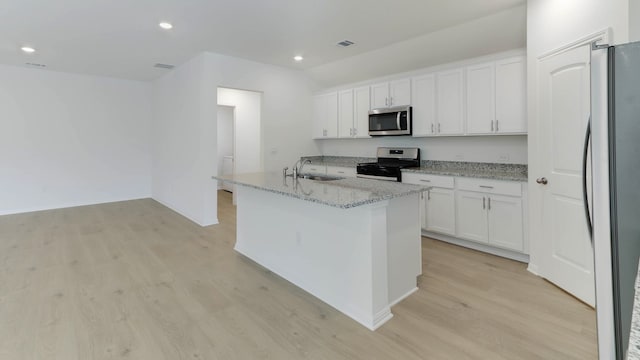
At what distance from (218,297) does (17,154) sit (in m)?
5.73

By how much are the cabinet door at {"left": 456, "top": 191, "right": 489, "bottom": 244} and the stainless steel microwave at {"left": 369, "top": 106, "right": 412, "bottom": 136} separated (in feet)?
4.26

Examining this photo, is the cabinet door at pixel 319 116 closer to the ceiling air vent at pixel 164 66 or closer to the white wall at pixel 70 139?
the ceiling air vent at pixel 164 66

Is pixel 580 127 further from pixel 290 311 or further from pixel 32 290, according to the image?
pixel 32 290

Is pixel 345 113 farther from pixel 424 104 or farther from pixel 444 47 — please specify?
pixel 444 47

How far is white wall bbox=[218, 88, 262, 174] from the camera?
241 inches

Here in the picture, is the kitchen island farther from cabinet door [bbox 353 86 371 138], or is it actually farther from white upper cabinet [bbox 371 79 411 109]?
cabinet door [bbox 353 86 371 138]

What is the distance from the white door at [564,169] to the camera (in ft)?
7.80

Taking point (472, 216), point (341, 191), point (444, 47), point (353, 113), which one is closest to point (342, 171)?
point (353, 113)

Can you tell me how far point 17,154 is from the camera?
5.66 m

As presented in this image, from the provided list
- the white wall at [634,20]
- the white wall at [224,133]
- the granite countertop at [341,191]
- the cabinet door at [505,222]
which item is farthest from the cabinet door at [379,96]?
the white wall at [224,133]

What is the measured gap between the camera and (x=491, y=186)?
346 cm

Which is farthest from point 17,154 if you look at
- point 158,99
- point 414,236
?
point 414,236

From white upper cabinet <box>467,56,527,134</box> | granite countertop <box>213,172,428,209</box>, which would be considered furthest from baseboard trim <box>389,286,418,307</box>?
white upper cabinet <box>467,56,527,134</box>

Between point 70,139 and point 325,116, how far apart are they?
16.4 ft
